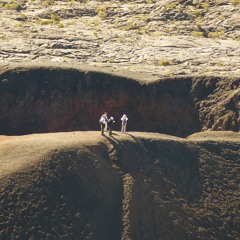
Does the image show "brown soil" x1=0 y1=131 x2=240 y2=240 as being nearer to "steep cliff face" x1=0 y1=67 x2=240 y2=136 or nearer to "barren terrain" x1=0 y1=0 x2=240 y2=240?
"barren terrain" x1=0 y1=0 x2=240 y2=240

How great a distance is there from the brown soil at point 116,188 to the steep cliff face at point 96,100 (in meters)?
6.31

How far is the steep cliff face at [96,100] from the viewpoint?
1537 inches

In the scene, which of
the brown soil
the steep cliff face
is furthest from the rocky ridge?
the brown soil

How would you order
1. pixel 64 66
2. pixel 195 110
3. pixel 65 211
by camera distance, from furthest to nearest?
pixel 64 66, pixel 195 110, pixel 65 211

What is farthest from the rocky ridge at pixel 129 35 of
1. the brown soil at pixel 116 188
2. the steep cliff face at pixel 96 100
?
the brown soil at pixel 116 188

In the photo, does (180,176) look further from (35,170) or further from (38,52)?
(38,52)

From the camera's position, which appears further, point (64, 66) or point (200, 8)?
point (200, 8)

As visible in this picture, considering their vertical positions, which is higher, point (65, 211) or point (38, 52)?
point (38, 52)

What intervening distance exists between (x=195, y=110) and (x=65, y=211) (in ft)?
45.6

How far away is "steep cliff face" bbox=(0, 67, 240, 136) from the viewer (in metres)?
39.0

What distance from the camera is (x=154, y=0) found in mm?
62062

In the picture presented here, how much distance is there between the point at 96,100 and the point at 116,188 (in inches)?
445

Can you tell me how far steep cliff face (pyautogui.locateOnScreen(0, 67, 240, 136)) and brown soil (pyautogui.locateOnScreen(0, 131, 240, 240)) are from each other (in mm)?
6306

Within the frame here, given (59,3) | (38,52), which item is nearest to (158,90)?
(38,52)
